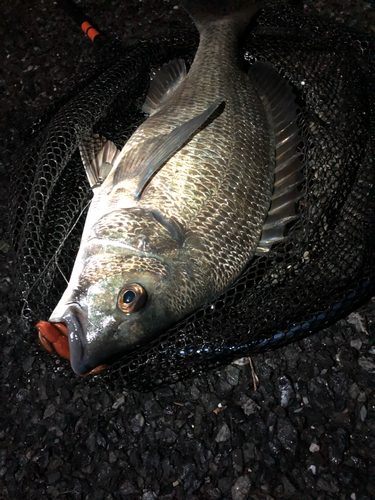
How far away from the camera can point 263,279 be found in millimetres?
2146

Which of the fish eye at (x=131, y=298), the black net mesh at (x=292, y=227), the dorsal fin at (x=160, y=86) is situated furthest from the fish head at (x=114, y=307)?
the dorsal fin at (x=160, y=86)

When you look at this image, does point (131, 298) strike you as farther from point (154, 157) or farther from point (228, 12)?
point (228, 12)

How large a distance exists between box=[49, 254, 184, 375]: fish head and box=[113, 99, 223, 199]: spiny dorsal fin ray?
50cm

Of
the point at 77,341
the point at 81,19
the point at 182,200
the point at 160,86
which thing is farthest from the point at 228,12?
the point at 77,341

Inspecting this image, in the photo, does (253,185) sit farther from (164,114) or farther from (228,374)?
(228,374)

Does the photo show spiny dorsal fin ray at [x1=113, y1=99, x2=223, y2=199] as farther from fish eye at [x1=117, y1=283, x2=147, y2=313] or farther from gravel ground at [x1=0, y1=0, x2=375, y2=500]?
gravel ground at [x1=0, y1=0, x2=375, y2=500]

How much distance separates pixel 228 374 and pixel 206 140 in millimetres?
1504

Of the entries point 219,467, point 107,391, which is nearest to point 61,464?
point 107,391

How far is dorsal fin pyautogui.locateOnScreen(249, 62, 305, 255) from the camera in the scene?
217cm

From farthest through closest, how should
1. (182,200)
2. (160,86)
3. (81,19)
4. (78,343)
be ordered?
(81,19) < (160,86) < (182,200) < (78,343)

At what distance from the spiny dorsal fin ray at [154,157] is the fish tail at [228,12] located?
1.16 metres

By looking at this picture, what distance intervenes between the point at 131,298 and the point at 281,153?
4.82ft

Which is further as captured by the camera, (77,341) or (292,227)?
(292,227)

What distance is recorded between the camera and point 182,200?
1.98 m
